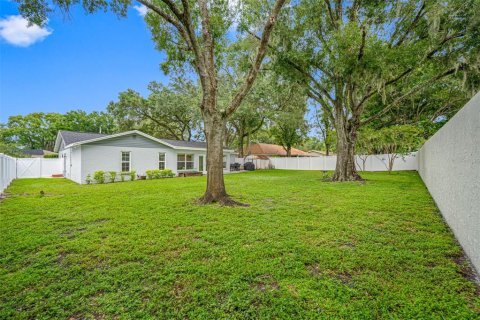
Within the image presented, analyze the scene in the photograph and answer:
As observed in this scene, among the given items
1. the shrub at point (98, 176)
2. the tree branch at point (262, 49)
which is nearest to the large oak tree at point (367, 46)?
the tree branch at point (262, 49)

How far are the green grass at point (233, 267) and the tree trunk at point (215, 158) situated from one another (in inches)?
47.9

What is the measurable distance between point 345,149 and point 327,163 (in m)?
10.8

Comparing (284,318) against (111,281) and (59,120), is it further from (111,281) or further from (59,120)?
(59,120)

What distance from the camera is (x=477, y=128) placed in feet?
8.13

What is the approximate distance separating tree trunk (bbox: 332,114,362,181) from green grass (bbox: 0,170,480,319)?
656 cm

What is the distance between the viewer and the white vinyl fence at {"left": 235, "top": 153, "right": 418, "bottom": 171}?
17.6 m

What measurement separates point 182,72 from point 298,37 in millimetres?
5289

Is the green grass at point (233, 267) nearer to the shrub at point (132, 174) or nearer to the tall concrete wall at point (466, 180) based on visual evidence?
the tall concrete wall at point (466, 180)

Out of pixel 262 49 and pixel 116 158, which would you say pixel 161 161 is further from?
pixel 262 49

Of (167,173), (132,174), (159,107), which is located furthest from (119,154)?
(159,107)

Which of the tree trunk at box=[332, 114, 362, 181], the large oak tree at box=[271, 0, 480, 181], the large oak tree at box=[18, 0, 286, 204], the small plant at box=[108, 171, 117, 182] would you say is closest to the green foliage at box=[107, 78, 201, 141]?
the small plant at box=[108, 171, 117, 182]

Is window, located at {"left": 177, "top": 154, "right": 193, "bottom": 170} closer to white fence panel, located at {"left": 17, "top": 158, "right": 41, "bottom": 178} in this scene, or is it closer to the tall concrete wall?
white fence panel, located at {"left": 17, "top": 158, "right": 41, "bottom": 178}

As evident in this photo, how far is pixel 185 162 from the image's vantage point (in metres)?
17.0

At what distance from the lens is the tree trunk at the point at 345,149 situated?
11367mm
